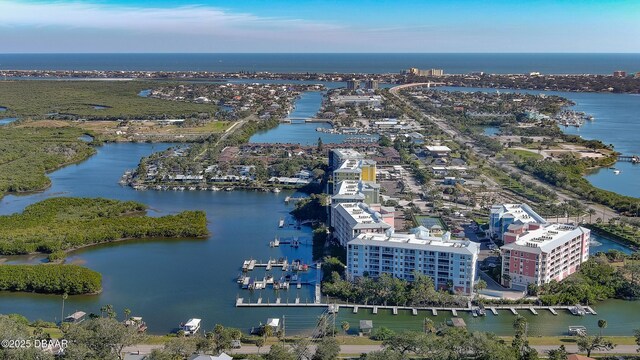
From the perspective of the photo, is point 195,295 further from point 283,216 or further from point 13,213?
point 13,213

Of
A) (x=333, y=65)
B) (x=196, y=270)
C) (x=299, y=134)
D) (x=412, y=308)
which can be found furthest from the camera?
(x=333, y=65)

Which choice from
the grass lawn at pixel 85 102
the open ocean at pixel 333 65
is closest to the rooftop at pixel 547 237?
the grass lawn at pixel 85 102

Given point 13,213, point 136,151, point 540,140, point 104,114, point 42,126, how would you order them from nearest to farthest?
point 13,213, point 136,151, point 540,140, point 42,126, point 104,114

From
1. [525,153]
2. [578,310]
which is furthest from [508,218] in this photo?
[525,153]

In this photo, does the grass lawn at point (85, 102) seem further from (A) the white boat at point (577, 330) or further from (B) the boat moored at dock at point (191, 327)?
(A) the white boat at point (577, 330)

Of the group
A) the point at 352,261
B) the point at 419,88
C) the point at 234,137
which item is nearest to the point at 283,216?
the point at 352,261

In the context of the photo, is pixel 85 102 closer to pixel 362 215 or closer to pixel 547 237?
pixel 362 215
